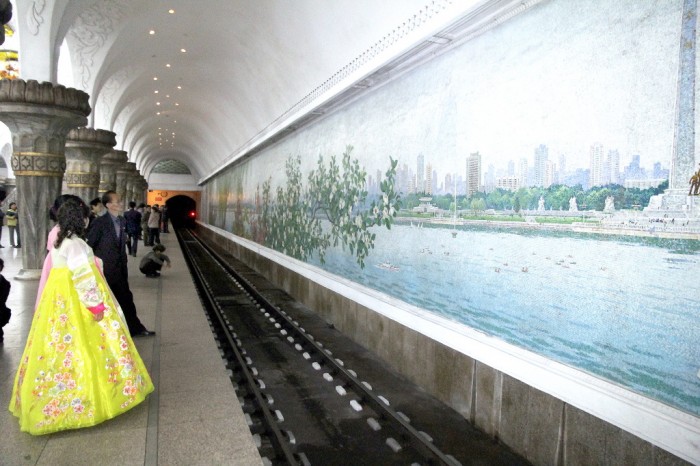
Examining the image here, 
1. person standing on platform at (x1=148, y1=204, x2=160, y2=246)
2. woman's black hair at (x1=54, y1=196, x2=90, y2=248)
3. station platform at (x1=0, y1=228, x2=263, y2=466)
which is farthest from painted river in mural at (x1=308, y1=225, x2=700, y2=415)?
person standing on platform at (x1=148, y1=204, x2=160, y2=246)

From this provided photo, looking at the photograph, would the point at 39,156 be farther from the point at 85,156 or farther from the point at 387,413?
the point at 387,413

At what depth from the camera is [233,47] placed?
41.0 ft

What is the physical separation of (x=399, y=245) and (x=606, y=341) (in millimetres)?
3369

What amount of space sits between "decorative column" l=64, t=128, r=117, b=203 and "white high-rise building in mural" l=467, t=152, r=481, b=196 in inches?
459

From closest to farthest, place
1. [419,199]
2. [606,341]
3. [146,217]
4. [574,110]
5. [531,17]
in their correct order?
1. [606,341]
2. [574,110]
3. [531,17]
4. [419,199]
5. [146,217]

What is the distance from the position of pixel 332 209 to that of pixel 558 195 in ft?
18.7

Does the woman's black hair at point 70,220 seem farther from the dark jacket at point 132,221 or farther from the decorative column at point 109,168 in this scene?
the decorative column at point 109,168

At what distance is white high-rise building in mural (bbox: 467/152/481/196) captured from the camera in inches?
186

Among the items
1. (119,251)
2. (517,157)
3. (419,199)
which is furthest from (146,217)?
(517,157)

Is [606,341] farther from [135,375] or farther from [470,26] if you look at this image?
[135,375]

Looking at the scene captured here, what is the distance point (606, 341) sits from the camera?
3.30 metres

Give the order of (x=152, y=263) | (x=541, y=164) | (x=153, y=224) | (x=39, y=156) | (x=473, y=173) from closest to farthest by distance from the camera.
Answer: (x=541, y=164) → (x=473, y=173) → (x=39, y=156) → (x=152, y=263) → (x=153, y=224)

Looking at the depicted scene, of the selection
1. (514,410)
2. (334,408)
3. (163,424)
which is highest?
(514,410)

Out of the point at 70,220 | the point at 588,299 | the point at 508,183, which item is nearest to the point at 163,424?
the point at 70,220
